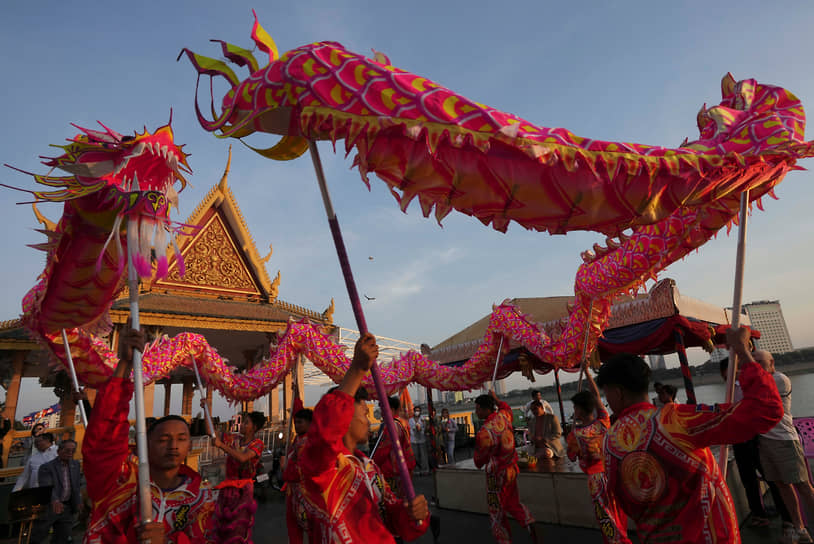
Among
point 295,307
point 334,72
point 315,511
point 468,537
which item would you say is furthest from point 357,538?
point 295,307

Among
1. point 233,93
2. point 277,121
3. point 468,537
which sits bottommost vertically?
point 468,537

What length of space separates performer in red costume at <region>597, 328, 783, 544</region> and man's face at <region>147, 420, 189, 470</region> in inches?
82.9

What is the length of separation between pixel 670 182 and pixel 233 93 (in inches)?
73.3

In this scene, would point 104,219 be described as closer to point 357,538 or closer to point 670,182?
point 357,538

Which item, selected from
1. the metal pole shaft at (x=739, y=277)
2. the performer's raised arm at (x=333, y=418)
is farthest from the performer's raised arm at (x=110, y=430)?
the metal pole shaft at (x=739, y=277)

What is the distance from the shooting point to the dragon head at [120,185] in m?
2.17

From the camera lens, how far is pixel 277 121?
72.3 inches

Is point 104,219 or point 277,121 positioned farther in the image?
point 104,219

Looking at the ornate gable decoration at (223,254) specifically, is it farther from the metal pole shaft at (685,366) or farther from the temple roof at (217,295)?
the metal pole shaft at (685,366)

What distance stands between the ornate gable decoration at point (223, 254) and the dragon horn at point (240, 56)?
1161 cm

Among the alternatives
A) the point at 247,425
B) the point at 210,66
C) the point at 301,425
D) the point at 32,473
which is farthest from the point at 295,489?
the point at 32,473

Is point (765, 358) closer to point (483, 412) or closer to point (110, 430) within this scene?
point (483, 412)

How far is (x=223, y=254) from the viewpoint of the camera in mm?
13656

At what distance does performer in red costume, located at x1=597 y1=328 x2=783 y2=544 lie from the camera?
165 cm
